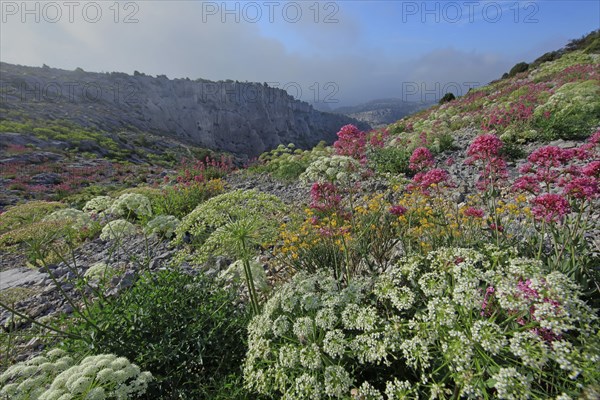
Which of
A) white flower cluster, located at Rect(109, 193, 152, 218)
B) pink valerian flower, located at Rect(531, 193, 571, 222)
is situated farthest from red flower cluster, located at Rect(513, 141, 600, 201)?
white flower cluster, located at Rect(109, 193, 152, 218)

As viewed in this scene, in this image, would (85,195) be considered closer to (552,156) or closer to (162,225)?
(162,225)

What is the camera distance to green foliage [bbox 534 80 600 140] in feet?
32.8

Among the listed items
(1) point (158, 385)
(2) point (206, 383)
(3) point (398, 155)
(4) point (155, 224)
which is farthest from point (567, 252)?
(3) point (398, 155)

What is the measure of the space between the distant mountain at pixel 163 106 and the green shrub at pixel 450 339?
190ft

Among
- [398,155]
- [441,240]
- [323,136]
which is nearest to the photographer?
[441,240]

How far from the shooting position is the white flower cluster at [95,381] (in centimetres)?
197

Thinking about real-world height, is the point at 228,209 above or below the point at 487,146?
below

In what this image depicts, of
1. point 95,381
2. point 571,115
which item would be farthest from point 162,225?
point 571,115

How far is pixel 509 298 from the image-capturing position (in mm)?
1839

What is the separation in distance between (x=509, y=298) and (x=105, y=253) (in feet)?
27.3

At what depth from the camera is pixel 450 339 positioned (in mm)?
1914

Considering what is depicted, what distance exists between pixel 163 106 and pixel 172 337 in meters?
101

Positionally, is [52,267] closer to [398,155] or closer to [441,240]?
[441,240]

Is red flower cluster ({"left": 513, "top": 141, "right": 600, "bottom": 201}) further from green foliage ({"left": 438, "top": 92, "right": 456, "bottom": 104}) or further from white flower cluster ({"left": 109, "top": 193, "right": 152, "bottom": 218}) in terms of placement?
green foliage ({"left": 438, "top": 92, "right": 456, "bottom": 104})
